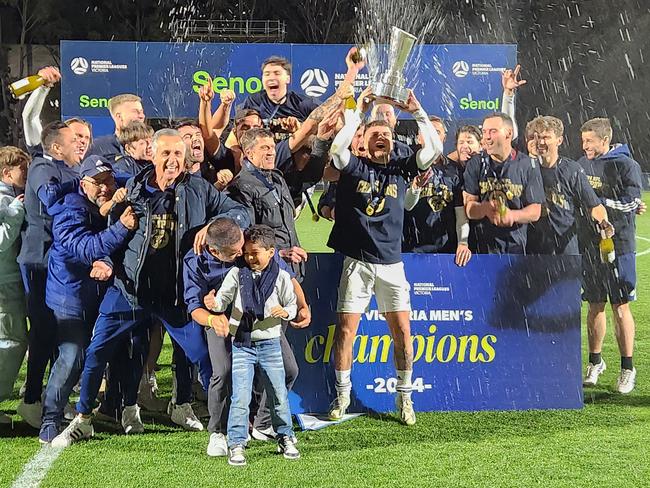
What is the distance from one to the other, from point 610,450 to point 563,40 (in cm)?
4156

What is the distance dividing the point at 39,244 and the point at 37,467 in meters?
1.40

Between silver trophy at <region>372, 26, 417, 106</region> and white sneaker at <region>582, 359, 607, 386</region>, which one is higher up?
silver trophy at <region>372, 26, 417, 106</region>

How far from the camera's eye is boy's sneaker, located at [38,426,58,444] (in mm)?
5090

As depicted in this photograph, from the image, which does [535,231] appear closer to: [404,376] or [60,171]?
[404,376]

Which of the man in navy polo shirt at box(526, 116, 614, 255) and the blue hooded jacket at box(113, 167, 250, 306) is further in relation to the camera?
the man in navy polo shirt at box(526, 116, 614, 255)

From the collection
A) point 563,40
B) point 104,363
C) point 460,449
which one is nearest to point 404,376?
point 460,449

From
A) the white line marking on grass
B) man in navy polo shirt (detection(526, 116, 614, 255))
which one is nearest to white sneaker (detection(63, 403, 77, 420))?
the white line marking on grass

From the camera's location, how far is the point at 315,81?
79.4 feet

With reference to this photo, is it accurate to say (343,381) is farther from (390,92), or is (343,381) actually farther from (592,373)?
(592,373)

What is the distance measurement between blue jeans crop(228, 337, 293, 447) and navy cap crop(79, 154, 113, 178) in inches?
49.6

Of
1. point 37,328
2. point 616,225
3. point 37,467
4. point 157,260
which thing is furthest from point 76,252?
point 616,225

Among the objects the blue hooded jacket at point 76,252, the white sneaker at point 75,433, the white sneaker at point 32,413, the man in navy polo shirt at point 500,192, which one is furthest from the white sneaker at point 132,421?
the man in navy polo shirt at point 500,192

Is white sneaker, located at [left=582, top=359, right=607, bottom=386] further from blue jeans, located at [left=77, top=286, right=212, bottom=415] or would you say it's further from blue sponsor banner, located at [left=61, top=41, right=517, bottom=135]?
blue sponsor banner, located at [left=61, top=41, right=517, bottom=135]

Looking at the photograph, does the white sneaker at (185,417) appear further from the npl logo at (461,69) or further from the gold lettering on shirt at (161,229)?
the npl logo at (461,69)
